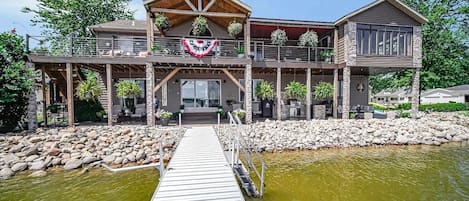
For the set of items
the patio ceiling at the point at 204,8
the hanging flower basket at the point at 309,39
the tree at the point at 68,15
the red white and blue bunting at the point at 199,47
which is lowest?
the red white and blue bunting at the point at 199,47

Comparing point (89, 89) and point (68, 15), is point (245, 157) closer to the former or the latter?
point (89, 89)

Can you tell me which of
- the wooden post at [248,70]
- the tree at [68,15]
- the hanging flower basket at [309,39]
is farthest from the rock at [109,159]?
the tree at [68,15]

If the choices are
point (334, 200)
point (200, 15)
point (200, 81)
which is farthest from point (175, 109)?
point (334, 200)

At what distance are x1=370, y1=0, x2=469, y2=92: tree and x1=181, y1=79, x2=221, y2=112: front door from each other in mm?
20421

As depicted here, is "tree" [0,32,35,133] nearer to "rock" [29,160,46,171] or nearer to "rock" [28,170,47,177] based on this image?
"rock" [29,160,46,171]

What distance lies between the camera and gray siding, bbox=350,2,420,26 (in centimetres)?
1267

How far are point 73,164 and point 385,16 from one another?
53.2ft

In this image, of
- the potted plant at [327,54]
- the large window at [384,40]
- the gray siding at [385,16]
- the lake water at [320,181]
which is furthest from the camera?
the potted plant at [327,54]

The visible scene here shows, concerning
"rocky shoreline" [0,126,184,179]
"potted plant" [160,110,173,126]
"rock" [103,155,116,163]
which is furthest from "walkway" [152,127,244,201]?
"potted plant" [160,110,173,126]

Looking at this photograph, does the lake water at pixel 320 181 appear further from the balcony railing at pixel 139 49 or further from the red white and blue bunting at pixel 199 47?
the balcony railing at pixel 139 49

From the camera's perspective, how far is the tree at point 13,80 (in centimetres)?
951

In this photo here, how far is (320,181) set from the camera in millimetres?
6430

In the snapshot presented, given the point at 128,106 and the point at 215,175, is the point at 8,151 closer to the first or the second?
the point at 128,106

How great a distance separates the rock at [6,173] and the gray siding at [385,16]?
1560 cm
